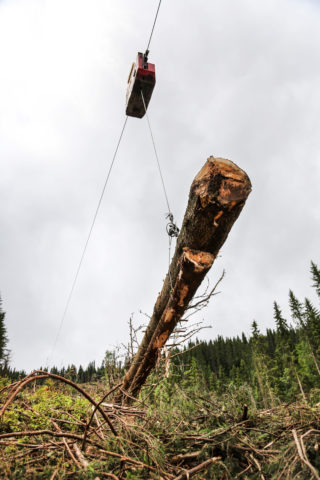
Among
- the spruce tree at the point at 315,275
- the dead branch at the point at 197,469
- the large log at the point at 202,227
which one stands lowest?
the dead branch at the point at 197,469

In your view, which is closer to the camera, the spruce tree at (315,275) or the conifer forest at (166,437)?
the conifer forest at (166,437)

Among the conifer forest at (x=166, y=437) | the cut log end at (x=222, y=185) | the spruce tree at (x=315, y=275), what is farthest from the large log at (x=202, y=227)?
the spruce tree at (x=315, y=275)

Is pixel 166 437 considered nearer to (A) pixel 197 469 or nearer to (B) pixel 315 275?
(A) pixel 197 469

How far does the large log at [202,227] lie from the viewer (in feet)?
6.91

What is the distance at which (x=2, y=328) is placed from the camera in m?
37.4

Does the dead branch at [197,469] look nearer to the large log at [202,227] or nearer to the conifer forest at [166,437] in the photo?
the conifer forest at [166,437]

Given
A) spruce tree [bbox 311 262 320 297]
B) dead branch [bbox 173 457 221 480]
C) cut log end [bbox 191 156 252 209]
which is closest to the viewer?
dead branch [bbox 173 457 221 480]

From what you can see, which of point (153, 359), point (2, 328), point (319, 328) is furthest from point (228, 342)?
point (153, 359)

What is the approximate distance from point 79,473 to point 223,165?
93.9 inches

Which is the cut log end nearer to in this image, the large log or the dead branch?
the large log

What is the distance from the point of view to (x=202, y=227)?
7.36ft

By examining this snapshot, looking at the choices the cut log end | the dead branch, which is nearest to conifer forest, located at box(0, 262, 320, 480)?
the dead branch

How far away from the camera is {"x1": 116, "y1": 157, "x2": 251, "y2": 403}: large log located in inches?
82.9

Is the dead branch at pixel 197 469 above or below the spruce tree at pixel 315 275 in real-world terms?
below
